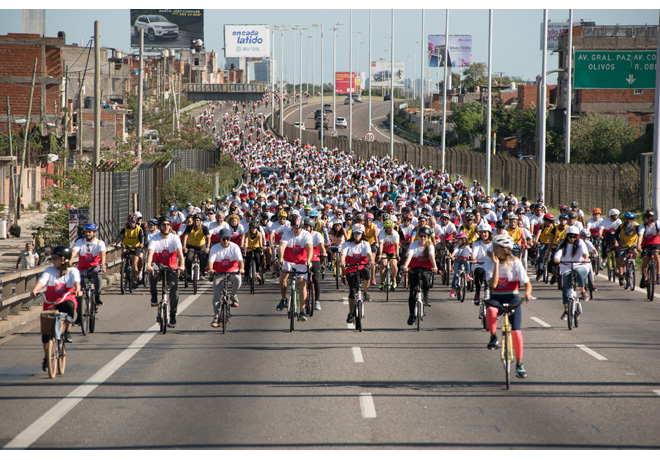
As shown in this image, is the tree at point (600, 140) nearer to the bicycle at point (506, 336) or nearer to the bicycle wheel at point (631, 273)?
the bicycle wheel at point (631, 273)

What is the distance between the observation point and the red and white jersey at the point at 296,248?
17250mm

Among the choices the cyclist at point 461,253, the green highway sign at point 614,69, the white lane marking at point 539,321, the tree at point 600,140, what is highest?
the green highway sign at point 614,69

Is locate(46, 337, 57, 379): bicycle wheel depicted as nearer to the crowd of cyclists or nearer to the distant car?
the crowd of cyclists

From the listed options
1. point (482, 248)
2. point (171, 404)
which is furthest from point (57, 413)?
point (482, 248)

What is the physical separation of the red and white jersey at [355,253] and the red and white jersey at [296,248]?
2.38 ft

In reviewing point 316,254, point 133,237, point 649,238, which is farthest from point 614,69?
point 316,254

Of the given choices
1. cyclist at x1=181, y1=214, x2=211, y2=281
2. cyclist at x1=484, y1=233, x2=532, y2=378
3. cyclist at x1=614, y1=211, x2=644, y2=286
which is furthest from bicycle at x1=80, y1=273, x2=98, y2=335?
cyclist at x1=614, y1=211, x2=644, y2=286

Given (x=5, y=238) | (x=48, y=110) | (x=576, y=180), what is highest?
(x=48, y=110)

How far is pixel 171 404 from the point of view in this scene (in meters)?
10.7

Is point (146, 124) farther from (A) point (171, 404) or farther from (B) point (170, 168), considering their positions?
(A) point (171, 404)

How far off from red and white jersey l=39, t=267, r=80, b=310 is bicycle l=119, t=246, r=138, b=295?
29.4 ft

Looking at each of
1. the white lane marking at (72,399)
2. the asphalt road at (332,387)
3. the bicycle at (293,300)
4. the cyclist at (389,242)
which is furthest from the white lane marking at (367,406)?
the cyclist at (389,242)

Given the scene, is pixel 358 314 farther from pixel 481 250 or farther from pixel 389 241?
pixel 389 241

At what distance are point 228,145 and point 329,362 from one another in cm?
8107
